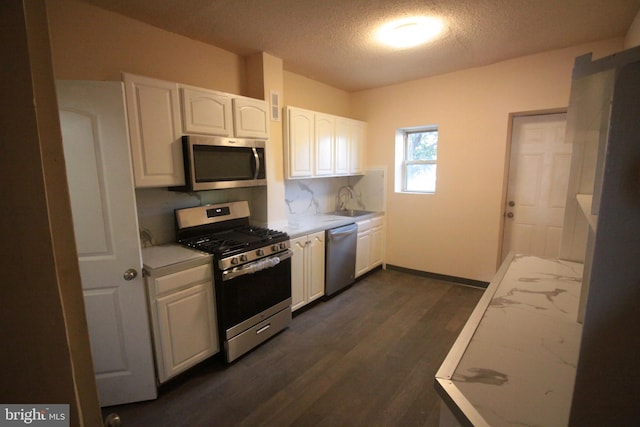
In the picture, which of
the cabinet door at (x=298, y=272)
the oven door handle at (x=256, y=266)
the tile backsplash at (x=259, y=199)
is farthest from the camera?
the cabinet door at (x=298, y=272)

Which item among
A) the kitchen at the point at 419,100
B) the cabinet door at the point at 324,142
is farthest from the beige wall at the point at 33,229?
the cabinet door at the point at 324,142

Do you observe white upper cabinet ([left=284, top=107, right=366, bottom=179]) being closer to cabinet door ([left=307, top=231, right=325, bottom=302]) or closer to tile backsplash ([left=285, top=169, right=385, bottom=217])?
tile backsplash ([left=285, top=169, right=385, bottom=217])

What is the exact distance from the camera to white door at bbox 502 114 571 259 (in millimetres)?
3104

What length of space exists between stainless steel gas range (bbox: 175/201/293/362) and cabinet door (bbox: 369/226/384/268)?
5.47 ft

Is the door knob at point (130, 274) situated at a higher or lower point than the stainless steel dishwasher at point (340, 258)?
higher

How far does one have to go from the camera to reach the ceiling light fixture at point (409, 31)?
2234 mm

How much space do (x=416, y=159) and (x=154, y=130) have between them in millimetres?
3259

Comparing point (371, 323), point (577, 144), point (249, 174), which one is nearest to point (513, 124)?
point (577, 144)

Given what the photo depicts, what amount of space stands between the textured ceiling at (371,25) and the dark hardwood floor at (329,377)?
2.61 m

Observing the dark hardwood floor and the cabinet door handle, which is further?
the cabinet door handle

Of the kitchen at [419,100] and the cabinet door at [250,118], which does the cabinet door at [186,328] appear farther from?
the cabinet door at [250,118]

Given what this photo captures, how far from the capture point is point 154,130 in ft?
6.82

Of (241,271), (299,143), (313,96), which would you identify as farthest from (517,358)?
(313,96)

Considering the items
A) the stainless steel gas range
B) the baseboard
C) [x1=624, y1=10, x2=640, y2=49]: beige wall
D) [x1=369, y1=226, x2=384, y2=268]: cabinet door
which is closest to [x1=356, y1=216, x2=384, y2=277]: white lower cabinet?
[x1=369, y1=226, x2=384, y2=268]: cabinet door
